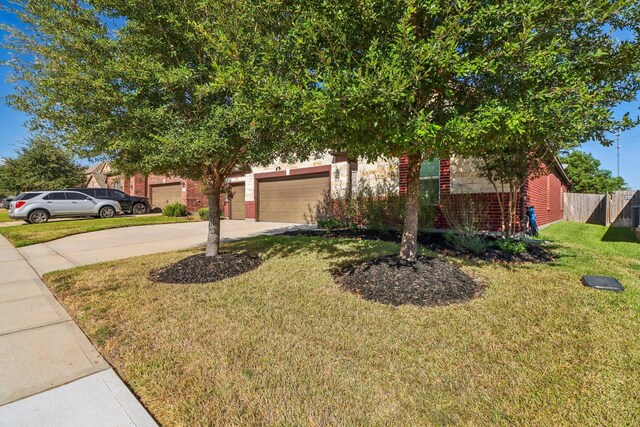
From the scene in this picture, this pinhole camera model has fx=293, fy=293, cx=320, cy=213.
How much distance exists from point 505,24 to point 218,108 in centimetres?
363

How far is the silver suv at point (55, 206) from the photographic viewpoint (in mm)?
14273

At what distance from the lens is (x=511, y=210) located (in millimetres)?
6695

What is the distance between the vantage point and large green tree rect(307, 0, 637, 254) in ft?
Result: 9.50

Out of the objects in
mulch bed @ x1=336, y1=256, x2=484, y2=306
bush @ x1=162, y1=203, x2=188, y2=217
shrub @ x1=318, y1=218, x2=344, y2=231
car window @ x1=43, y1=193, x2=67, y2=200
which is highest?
car window @ x1=43, y1=193, x2=67, y2=200

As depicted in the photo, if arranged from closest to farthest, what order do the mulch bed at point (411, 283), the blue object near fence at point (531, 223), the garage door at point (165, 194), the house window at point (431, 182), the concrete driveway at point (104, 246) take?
the mulch bed at point (411, 283)
the concrete driveway at point (104, 246)
the blue object near fence at point (531, 223)
the house window at point (431, 182)
the garage door at point (165, 194)

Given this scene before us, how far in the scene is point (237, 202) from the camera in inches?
640

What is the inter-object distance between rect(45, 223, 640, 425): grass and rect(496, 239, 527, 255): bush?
126 cm

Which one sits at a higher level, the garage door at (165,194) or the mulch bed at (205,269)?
the garage door at (165,194)

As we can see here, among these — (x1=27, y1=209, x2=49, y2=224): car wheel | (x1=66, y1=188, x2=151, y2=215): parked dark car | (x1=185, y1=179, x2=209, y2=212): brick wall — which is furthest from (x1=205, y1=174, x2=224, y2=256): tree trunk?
(x1=66, y1=188, x2=151, y2=215): parked dark car

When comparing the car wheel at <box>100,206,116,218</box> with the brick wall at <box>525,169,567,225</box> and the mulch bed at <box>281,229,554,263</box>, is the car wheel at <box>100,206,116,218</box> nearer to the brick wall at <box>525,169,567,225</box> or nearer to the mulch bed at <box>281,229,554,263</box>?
the mulch bed at <box>281,229,554,263</box>

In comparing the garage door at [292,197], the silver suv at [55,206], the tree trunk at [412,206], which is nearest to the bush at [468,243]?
the tree trunk at [412,206]

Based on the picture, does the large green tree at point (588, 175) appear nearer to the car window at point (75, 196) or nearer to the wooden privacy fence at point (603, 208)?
the wooden privacy fence at point (603, 208)

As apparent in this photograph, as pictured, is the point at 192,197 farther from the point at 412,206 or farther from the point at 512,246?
the point at 512,246

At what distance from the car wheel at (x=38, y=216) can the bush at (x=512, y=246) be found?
19.5 metres
